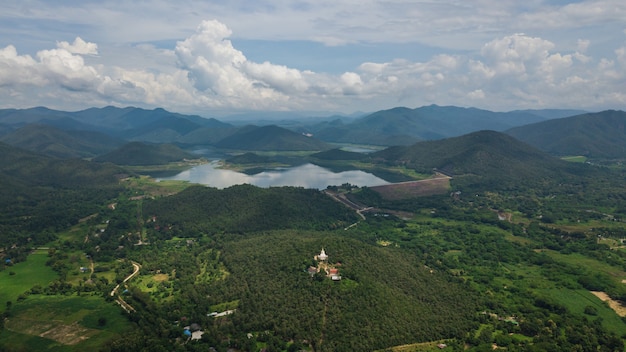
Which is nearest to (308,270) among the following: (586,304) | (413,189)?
(586,304)

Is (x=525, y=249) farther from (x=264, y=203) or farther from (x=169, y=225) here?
(x=169, y=225)

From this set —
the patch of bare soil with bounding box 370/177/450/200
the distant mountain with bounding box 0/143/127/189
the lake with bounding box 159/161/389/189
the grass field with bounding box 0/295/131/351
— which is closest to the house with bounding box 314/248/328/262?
the grass field with bounding box 0/295/131/351

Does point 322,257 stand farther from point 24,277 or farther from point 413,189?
point 413,189

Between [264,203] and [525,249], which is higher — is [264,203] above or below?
above

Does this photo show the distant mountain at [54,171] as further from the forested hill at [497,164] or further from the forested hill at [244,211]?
the forested hill at [497,164]

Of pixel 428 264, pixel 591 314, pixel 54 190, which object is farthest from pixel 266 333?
Answer: pixel 54 190

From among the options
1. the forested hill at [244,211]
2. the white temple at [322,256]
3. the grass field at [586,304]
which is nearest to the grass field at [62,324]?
the white temple at [322,256]
